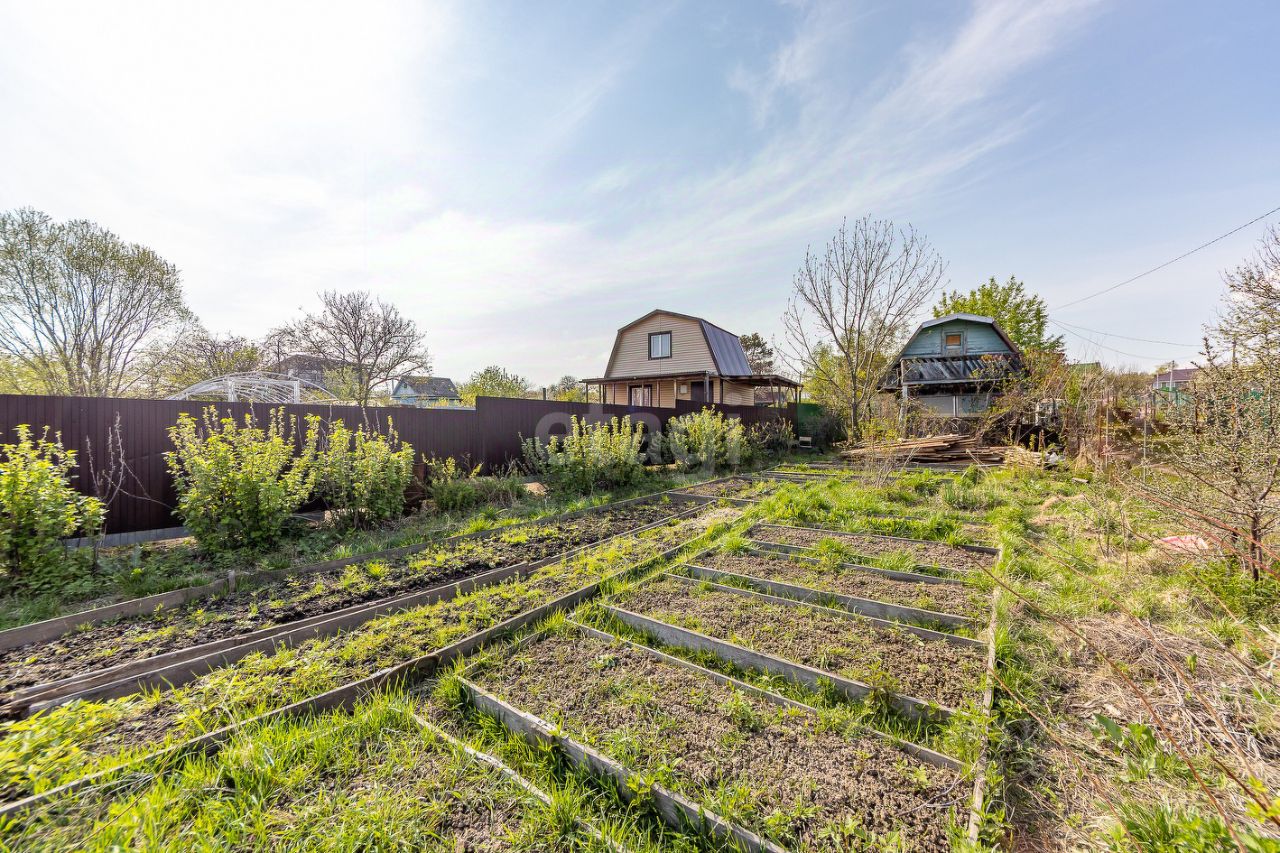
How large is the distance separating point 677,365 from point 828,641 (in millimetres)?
18288

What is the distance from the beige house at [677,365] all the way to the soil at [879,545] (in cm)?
1402

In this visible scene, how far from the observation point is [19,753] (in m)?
1.84

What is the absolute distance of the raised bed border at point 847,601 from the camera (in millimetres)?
3062

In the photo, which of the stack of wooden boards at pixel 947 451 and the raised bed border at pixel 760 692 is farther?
the stack of wooden boards at pixel 947 451

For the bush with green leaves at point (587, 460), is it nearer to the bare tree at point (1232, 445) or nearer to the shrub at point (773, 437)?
→ the shrub at point (773, 437)

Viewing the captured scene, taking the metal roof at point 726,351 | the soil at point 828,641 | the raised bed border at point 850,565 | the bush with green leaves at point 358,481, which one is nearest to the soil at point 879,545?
the raised bed border at point 850,565

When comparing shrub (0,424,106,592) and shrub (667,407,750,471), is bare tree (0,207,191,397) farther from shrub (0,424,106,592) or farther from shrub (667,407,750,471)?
shrub (667,407,750,471)

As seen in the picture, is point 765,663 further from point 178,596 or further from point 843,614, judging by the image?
point 178,596

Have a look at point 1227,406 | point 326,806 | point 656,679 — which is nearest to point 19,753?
point 326,806

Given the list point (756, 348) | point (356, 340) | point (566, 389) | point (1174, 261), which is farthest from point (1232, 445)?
point (756, 348)

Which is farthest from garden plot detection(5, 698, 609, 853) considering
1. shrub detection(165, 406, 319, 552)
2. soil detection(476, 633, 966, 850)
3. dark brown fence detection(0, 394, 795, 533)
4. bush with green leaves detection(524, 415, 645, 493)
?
bush with green leaves detection(524, 415, 645, 493)

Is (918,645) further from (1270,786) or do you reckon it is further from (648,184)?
(648,184)

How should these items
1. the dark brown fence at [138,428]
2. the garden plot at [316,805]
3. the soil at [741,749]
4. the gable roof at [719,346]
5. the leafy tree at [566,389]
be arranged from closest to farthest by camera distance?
the garden plot at [316,805]
the soil at [741,749]
the dark brown fence at [138,428]
the gable roof at [719,346]
the leafy tree at [566,389]

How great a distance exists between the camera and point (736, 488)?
339 inches
